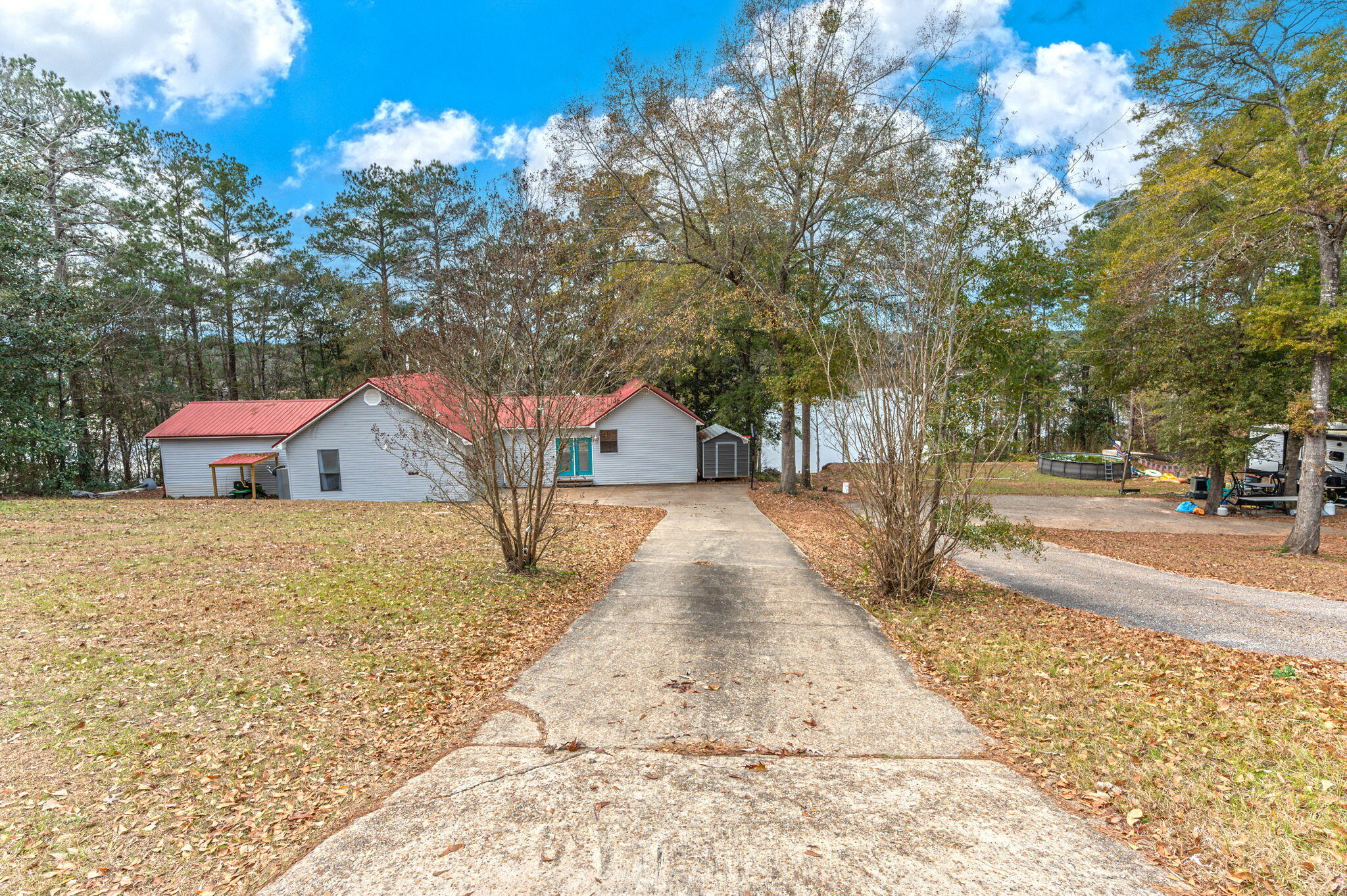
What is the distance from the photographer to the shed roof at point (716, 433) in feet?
84.9

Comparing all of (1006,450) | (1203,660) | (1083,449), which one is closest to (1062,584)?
(1006,450)

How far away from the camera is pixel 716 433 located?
25.9 meters

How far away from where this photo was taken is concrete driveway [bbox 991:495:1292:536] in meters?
16.1

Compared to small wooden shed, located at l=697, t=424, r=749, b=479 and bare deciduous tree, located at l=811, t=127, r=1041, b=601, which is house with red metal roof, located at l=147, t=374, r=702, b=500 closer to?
small wooden shed, located at l=697, t=424, r=749, b=479

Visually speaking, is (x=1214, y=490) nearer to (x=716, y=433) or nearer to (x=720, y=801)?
(x=716, y=433)

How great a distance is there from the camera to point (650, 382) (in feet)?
80.5

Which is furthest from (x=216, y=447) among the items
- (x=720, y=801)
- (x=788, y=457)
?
(x=720, y=801)

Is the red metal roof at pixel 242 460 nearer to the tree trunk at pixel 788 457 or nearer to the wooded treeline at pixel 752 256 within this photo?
the wooded treeline at pixel 752 256

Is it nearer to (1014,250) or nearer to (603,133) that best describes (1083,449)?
(1014,250)

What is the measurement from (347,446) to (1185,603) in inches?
915

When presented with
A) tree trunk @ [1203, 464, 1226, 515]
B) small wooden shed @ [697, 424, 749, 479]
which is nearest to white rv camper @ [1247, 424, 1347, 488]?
tree trunk @ [1203, 464, 1226, 515]

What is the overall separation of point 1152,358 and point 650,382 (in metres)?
16.2

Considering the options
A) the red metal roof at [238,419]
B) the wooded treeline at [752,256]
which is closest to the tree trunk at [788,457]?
the wooded treeline at [752,256]

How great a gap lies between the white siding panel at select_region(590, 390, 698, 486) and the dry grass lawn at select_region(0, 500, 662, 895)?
49.4 feet
